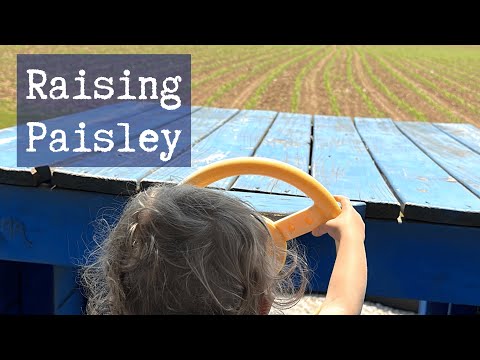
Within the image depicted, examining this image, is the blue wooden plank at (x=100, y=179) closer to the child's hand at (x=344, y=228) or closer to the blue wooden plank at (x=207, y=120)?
the child's hand at (x=344, y=228)

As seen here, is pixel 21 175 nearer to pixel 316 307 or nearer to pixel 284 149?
pixel 284 149

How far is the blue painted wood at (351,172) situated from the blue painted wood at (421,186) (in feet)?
0.11

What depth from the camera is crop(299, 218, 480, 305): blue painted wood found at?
4.01ft

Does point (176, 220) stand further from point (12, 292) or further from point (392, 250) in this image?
point (12, 292)

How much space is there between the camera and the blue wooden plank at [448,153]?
1.59 meters

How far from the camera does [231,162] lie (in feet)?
2.99

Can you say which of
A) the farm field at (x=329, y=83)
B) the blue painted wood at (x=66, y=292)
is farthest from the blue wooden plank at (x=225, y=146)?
the farm field at (x=329, y=83)

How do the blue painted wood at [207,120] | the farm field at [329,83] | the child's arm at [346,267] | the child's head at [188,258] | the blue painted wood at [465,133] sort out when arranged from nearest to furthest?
1. the child's head at [188,258]
2. the child's arm at [346,267]
3. the blue painted wood at [207,120]
4. the blue painted wood at [465,133]
5. the farm field at [329,83]

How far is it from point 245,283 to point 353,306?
8.0 inches

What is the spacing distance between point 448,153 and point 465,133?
2.30 ft

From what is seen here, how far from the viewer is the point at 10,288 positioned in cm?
194

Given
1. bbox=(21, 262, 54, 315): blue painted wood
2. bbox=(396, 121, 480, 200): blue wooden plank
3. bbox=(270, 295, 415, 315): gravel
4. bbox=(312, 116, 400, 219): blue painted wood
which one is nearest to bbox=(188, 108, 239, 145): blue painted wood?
bbox=(312, 116, 400, 219): blue painted wood

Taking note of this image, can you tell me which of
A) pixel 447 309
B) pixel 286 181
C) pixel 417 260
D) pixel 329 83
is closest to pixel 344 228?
pixel 286 181
